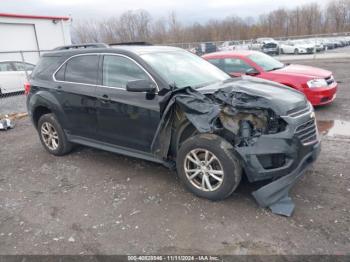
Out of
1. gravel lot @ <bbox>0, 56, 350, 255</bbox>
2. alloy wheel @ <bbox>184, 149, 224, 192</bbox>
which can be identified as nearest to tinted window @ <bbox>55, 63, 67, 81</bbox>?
gravel lot @ <bbox>0, 56, 350, 255</bbox>

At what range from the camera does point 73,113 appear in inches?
194

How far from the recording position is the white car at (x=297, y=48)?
103 feet

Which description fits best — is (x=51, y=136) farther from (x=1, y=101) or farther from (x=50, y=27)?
(x=50, y=27)

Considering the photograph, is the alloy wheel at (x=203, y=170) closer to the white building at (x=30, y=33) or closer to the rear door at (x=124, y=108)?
the rear door at (x=124, y=108)

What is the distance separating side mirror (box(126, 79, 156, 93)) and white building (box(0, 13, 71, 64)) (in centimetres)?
1775

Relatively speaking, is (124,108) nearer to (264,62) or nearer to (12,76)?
(264,62)

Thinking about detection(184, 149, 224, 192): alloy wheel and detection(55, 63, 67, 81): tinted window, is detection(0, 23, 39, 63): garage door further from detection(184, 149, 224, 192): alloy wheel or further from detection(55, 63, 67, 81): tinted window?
detection(184, 149, 224, 192): alloy wheel

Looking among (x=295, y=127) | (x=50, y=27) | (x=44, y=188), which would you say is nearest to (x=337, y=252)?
(x=295, y=127)

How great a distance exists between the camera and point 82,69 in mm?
4805

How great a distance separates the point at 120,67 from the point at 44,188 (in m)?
2.07

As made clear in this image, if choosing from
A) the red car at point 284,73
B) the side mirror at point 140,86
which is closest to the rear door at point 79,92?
the side mirror at point 140,86

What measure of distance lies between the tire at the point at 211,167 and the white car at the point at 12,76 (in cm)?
1118

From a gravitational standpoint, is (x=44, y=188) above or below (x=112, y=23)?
below

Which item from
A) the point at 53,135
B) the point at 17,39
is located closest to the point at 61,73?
the point at 53,135
